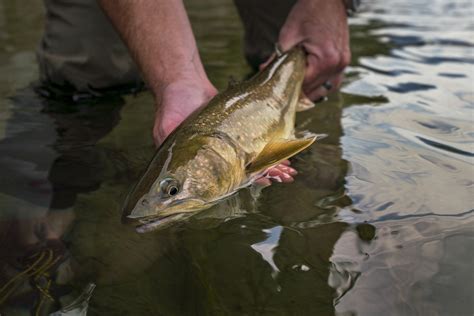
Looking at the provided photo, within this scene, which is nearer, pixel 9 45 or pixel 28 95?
pixel 28 95

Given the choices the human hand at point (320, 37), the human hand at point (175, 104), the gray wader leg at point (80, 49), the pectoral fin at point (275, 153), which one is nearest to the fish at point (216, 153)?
the pectoral fin at point (275, 153)

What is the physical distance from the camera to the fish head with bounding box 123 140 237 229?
6.32 ft

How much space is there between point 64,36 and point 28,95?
0.63m

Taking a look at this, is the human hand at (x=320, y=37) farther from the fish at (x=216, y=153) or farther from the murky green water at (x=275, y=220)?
the fish at (x=216, y=153)

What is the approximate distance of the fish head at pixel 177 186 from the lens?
1.93 metres

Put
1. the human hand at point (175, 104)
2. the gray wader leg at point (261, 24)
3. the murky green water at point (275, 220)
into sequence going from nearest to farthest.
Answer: the murky green water at point (275, 220) < the human hand at point (175, 104) < the gray wader leg at point (261, 24)

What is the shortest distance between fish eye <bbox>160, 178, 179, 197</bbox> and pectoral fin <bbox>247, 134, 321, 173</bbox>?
46 centimetres

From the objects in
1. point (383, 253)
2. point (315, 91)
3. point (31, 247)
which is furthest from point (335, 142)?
point (31, 247)

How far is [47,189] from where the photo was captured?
8.49 ft

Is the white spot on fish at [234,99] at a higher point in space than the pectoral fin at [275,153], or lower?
higher

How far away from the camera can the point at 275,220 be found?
2.23 meters

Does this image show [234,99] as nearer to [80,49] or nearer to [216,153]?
[216,153]

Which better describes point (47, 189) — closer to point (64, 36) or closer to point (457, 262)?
point (64, 36)

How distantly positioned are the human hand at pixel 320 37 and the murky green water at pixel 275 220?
1.04 feet
